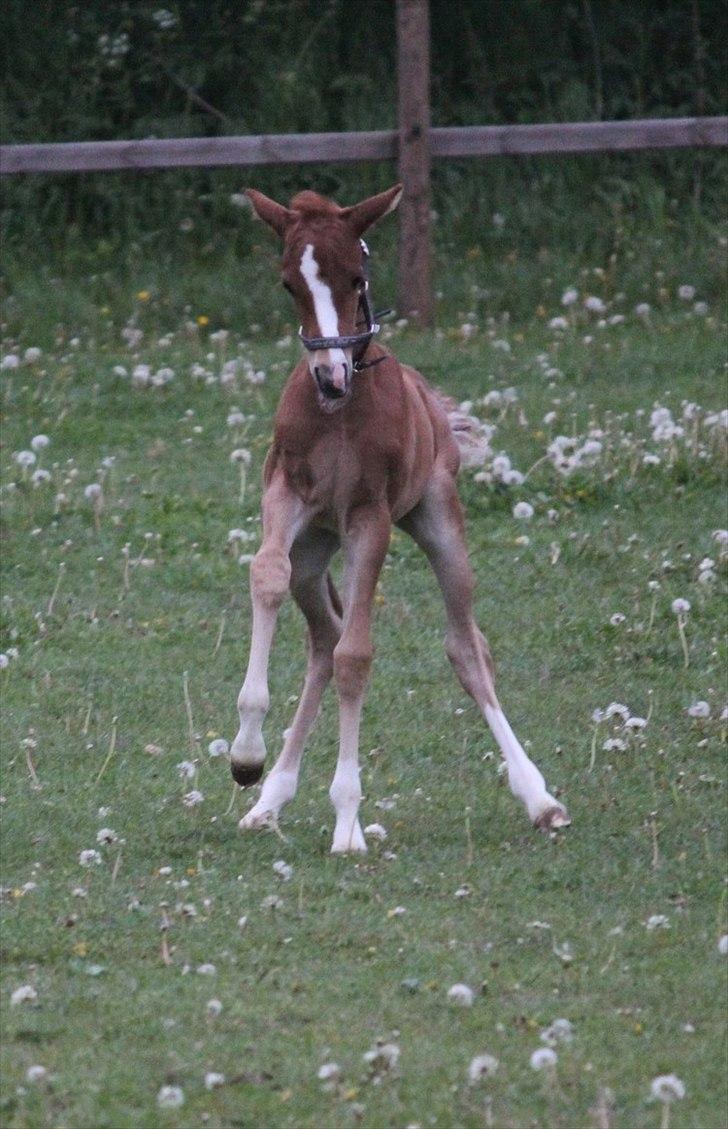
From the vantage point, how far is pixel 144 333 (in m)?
12.9

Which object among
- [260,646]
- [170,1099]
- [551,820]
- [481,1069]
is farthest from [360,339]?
[170,1099]

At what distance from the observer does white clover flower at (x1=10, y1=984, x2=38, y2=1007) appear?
4.23m

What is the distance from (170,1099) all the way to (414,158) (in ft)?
29.4

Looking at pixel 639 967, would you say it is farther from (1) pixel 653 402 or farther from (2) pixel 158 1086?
(1) pixel 653 402

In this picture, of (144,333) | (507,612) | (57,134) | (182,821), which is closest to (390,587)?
(507,612)

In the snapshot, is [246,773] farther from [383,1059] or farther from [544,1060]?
[544,1060]

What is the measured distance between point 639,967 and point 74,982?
1.26 meters

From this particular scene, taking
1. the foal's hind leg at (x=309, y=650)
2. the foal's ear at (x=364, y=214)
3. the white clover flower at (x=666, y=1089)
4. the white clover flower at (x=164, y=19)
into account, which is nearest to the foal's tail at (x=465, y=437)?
the foal's hind leg at (x=309, y=650)

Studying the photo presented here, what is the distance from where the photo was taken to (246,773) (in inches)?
205

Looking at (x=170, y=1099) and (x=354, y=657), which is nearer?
(x=170, y=1099)

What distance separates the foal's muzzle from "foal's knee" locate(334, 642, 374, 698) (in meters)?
0.71

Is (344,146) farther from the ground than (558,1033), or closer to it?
closer to it

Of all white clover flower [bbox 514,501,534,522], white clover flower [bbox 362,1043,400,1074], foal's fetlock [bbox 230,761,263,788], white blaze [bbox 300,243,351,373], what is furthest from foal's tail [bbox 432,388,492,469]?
white clover flower [bbox 362,1043,400,1074]

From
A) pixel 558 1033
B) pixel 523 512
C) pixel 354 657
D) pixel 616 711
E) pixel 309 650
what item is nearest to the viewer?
pixel 558 1033
